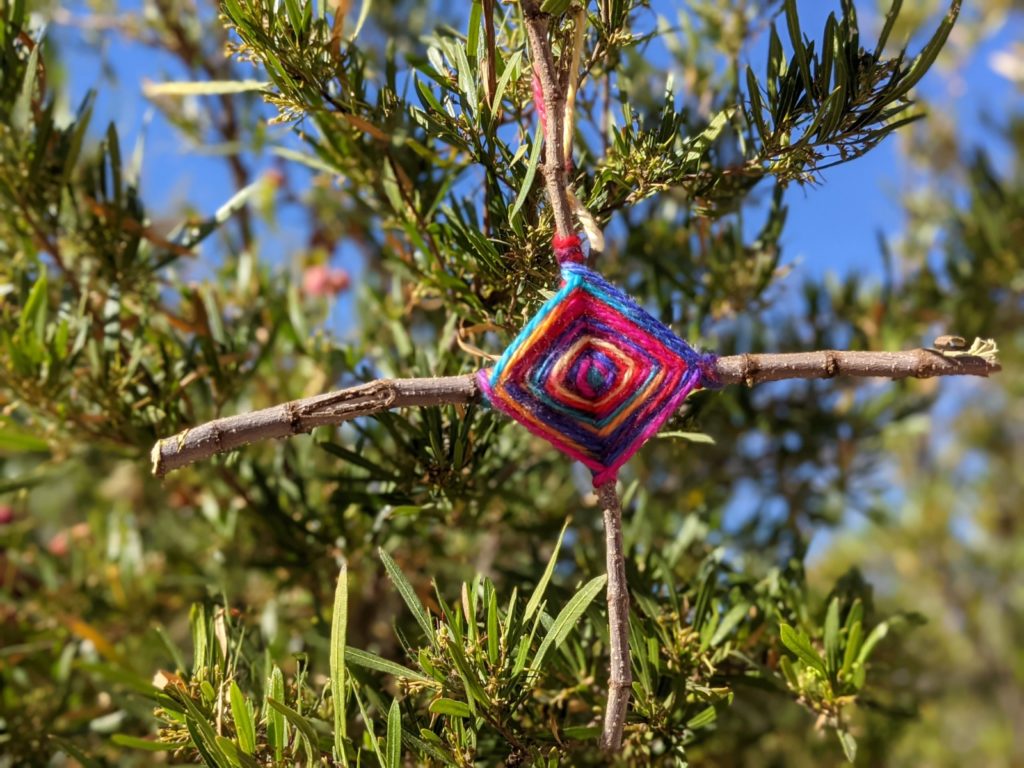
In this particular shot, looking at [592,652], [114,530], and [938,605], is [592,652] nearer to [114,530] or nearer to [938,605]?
[114,530]

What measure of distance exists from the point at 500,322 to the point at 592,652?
17 centimetres

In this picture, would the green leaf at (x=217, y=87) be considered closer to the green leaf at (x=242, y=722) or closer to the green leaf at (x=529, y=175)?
the green leaf at (x=529, y=175)

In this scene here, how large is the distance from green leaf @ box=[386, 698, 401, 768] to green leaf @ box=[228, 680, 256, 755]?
5 cm

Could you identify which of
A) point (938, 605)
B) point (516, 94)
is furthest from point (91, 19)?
point (938, 605)

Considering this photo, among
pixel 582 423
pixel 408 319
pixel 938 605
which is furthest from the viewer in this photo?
pixel 938 605

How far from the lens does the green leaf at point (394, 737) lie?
0.29m

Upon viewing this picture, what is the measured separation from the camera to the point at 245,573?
613 mm

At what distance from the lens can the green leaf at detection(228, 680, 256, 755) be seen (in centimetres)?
30

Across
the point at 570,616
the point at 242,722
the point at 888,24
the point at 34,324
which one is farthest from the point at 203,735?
the point at 888,24

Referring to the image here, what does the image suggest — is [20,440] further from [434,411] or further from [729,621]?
[729,621]

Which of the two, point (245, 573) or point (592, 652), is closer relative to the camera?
point (592, 652)

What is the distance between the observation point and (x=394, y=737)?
0.29 m

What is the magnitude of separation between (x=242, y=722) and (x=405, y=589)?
0.07 meters

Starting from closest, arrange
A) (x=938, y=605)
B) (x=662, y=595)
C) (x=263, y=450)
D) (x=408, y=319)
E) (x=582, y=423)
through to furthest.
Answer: (x=582, y=423) → (x=662, y=595) → (x=408, y=319) → (x=263, y=450) → (x=938, y=605)
